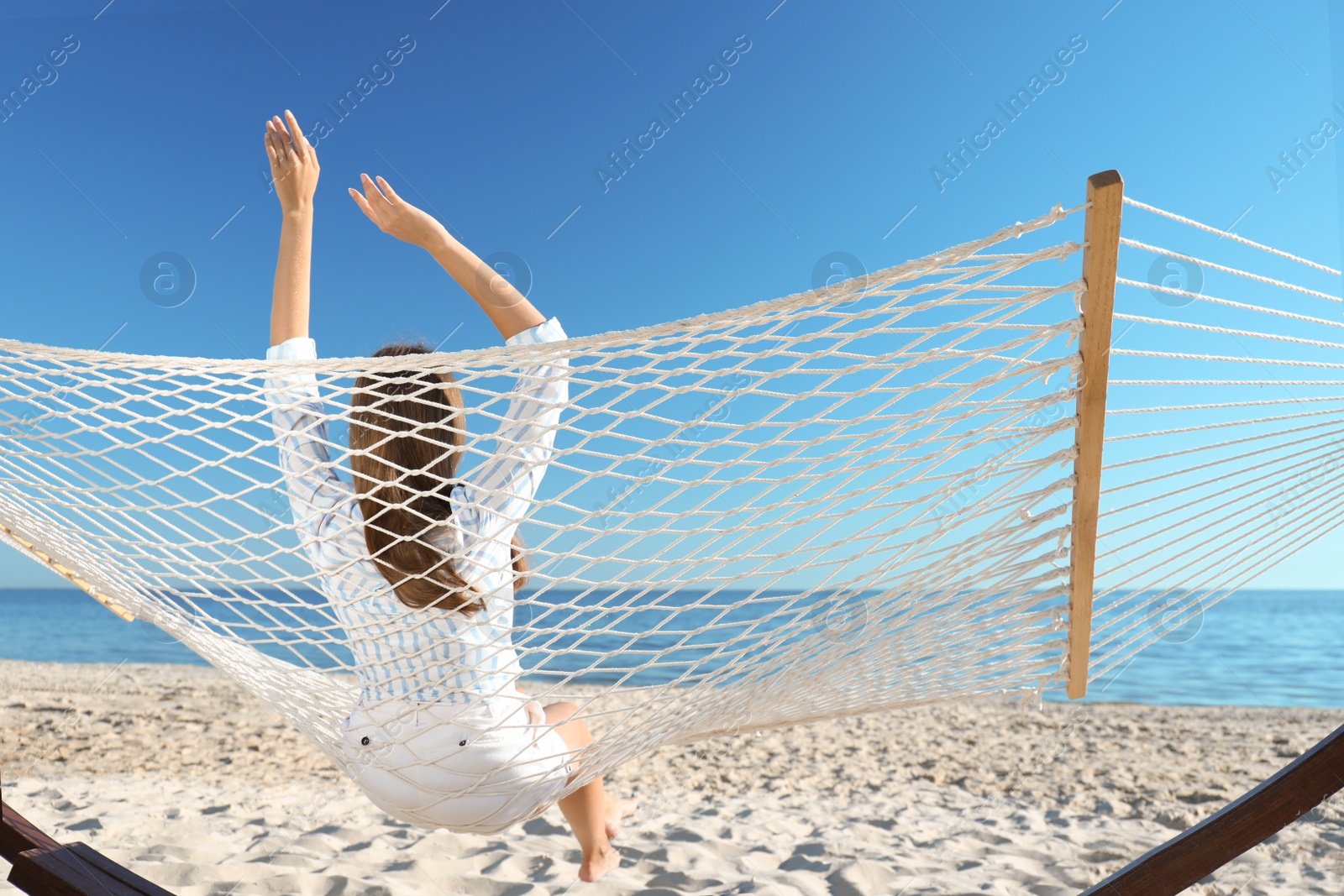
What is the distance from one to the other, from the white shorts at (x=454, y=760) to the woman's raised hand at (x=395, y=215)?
26.7 inches

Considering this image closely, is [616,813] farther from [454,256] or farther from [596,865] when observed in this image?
[454,256]

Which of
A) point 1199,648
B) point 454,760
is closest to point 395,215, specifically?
point 454,760

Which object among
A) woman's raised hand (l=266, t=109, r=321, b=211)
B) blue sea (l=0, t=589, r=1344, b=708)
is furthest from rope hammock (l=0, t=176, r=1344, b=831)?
blue sea (l=0, t=589, r=1344, b=708)

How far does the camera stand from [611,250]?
10.8 metres

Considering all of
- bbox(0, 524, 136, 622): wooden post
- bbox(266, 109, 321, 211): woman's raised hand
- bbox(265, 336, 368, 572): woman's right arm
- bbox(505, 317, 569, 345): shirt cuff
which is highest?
bbox(266, 109, 321, 211): woman's raised hand

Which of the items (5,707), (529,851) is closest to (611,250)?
(5,707)

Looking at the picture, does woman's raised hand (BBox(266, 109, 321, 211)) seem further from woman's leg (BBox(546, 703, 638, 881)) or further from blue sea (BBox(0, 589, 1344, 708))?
blue sea (BBox(0, 589, 1344, 708))

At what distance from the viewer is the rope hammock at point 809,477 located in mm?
872

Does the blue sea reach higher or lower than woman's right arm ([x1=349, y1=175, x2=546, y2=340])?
lower

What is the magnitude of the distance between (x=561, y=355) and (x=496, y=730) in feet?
A: 1.68

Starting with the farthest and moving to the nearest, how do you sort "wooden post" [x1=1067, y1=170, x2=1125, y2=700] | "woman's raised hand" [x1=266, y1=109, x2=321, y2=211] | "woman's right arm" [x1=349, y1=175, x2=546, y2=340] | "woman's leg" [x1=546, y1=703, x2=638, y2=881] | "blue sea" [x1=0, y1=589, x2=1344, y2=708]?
1. "blue sea" [x1=0, y1=589, x2=1344, y2=708]
2. "woman's leg" [x1=546, y1=703, x2=638, y2=881]
3. "woman's raised hand" [x1=266, y1=109, x2=321, y2=211]
4. "woman's right arm" [x1=349, y1=175, x2=546, y2=340]
5. "wooden post" [x1=1067, y1=170, x2=1125, y2=700]

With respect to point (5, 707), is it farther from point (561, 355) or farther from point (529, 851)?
point (561, 355)

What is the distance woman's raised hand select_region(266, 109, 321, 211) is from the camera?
1.28m

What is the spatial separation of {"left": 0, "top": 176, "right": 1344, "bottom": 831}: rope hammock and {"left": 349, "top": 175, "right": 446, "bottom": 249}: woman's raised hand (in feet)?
1.00
